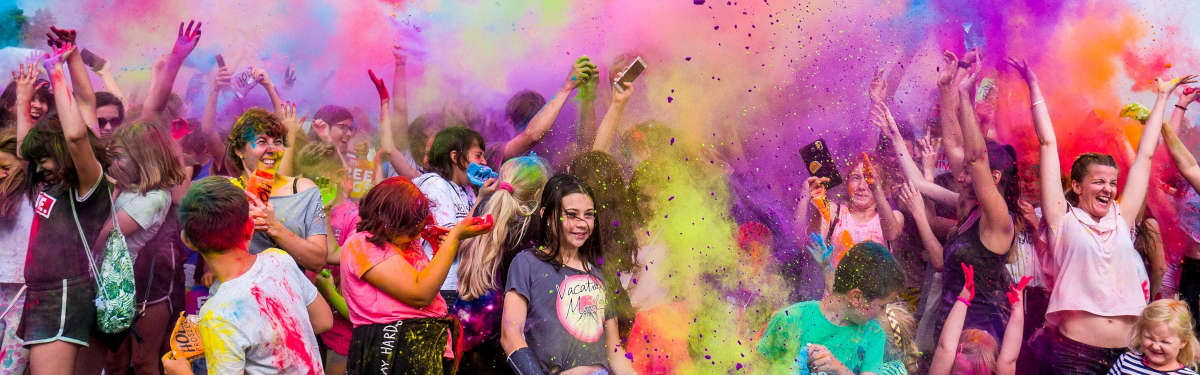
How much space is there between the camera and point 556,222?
461 centimetres

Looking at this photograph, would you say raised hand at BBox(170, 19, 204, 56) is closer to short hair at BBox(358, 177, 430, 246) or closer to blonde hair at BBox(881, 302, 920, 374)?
short hair at BBox(358, 177, 430, 246)

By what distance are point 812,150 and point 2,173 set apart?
368 centimetres

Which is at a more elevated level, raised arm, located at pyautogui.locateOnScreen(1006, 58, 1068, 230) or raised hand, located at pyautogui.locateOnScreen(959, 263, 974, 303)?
raised arm, located at pyautogui.locateOnScreen(1006, 58, 1068, 230)

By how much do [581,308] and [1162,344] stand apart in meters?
2.59

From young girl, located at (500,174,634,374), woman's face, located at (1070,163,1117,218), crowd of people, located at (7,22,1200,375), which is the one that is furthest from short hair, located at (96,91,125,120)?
woman's face, located at (1070,163,1117,218)

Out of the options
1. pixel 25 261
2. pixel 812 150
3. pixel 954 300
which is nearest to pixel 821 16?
pixel 812 150

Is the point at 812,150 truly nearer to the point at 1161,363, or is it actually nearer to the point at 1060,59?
the point at 1060,59

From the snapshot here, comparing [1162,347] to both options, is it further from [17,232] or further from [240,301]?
[17,232]

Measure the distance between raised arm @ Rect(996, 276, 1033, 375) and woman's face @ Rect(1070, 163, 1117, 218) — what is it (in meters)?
0.46

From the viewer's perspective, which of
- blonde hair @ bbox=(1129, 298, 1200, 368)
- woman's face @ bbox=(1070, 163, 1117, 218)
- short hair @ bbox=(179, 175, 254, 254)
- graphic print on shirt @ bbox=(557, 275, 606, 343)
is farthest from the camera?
woman's face @ bbox=(1070, 163, 1117, 218)

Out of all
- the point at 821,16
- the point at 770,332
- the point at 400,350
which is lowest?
the point at 400,350

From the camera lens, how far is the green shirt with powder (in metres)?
4.68

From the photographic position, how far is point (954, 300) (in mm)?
5316

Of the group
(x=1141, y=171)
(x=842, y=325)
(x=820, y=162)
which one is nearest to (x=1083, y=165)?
(x=1141, y=171)
